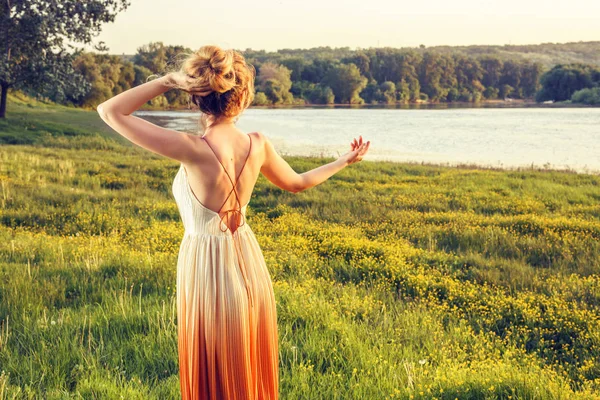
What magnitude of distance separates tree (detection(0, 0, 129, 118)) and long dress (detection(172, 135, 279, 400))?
3393 cm

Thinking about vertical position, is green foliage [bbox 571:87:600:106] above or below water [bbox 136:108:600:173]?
above

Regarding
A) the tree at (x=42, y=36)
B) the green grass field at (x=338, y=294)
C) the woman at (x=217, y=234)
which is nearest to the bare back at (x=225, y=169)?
the woman at (x=217, y=234)

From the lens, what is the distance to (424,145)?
42125 millimetres

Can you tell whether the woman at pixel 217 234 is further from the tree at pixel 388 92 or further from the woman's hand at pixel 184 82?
the tree at pixel 388 92

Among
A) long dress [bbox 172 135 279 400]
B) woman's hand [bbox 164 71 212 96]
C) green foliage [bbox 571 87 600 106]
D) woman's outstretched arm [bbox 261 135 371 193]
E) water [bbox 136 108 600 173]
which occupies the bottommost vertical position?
water [bbox 136 108 600 173]

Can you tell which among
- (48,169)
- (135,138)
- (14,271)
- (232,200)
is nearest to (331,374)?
(232,200)

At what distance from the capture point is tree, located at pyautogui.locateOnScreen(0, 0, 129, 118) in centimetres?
3309

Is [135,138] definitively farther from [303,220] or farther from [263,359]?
[303,220]

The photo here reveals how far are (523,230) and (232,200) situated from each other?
10.1 metres

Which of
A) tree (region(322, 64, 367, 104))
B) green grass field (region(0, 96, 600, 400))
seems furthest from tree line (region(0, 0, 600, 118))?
green grass field (region(0, 96, 600, 400))

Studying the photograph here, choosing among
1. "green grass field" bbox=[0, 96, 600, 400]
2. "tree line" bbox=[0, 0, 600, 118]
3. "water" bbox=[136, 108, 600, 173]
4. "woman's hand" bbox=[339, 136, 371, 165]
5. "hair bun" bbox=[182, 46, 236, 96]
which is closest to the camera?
"hair bun" bbox=[182, 46, 236, 96]

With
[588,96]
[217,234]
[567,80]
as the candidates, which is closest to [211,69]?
[217,234]

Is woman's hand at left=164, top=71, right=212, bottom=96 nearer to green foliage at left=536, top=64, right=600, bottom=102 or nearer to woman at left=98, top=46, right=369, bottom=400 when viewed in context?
woman at left=98, top=46, right=369, bottom=400

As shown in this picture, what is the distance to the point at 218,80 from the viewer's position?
268cm
